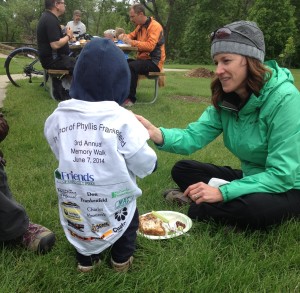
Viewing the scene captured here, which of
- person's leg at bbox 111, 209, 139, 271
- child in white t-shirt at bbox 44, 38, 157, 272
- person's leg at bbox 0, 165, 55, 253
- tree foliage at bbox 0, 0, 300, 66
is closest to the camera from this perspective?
A: child in white t-shirt at bbox 44, 38, 157, 272

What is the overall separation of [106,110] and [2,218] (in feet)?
2.95

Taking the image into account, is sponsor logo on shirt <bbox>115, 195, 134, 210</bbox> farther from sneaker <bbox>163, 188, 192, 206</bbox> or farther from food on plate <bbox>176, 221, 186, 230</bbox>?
sneaker <bbox>163, 188, 192, 206</bbox>

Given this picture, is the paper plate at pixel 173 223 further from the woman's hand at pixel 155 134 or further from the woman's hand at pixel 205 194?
the woman's hand at pixel 155 134

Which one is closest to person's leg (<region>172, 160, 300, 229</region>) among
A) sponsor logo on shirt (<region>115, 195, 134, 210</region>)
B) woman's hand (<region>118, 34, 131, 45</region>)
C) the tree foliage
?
sponsor logo on shirt (<region>115, 195, 134, 210</region>)

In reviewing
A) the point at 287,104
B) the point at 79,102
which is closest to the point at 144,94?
the point at 287,104

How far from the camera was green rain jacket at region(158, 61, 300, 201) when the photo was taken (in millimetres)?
2209

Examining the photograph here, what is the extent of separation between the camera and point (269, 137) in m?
2.31

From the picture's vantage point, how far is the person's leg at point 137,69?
6.60 metres

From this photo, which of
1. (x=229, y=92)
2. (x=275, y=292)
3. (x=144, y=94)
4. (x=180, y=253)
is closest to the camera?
(x=275, y=292)

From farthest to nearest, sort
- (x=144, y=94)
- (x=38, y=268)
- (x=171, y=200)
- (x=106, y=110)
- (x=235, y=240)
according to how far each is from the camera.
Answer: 1. (x=144, y=94)
2. (x=171, y=200)
3. (x=235, y=240)
4. (x=38, y=268)
5. (x=106, y=110)

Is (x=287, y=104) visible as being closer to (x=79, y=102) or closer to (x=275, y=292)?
(x=275, y=292)

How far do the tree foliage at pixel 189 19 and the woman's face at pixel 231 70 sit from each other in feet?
71.1

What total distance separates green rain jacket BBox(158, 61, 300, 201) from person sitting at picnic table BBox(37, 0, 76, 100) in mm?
4456

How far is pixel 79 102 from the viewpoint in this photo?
168 cm
